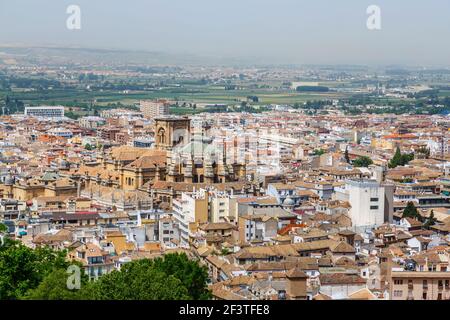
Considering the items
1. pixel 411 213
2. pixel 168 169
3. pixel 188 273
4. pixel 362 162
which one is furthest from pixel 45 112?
pixel 188 273

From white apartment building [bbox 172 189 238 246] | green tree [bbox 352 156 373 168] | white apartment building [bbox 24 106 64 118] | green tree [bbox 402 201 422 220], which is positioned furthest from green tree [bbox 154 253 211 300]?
white apartment building [bbox 24 106 64 118]

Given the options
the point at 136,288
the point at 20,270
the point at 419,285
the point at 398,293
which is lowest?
the point at 398,293

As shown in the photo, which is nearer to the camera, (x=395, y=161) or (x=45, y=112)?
(x=395, y=161)

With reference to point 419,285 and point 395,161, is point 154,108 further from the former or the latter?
point 419,285

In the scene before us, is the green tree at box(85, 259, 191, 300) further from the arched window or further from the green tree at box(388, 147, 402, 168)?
the green tree at box(388, 147, 402, 168)

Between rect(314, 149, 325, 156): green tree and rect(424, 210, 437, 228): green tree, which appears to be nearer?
rect(424, 210, 437, 228): green tree

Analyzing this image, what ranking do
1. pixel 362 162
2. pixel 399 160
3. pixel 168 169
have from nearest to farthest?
pixel 168 169
pixel 362 162
pixel 399 160

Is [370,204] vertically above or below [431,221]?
above

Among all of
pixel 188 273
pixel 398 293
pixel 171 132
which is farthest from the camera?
pixel 171 132
